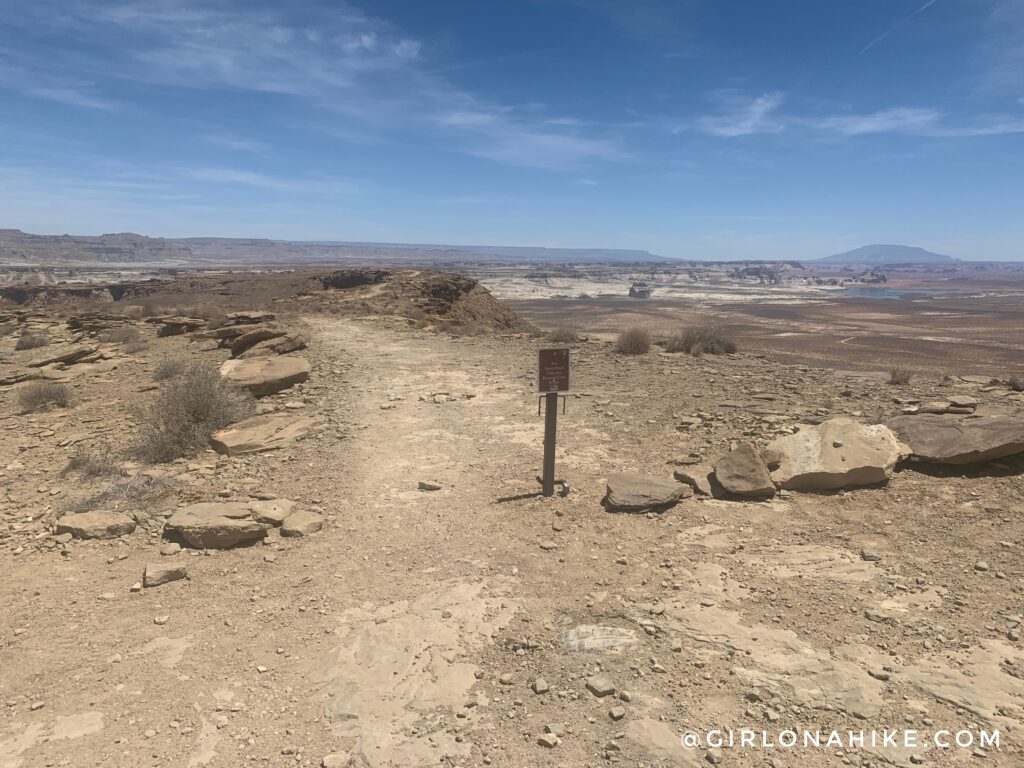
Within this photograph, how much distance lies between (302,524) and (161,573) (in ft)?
4.09

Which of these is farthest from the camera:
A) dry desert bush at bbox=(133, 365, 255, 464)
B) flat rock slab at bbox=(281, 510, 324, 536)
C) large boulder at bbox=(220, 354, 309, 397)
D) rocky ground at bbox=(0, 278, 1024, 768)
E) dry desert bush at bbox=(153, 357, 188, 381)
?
dry desert bush at bbox=(153, 357, 188, 381)

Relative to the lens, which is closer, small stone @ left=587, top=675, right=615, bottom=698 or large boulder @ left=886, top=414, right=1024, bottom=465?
small stone @ left=587, top=675, right=615, bottom=698

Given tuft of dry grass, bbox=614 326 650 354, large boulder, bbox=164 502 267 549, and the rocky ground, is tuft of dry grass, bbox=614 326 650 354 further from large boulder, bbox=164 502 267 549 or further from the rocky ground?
large boulder, bbox=164 502 267 549

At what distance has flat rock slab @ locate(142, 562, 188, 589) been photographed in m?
4.88

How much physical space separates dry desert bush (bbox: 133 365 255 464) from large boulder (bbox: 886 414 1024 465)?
868 cm

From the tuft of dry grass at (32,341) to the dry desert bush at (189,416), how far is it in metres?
9.55

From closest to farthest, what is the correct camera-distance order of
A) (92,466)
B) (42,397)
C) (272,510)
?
(272,510) → (92,466) → (42,397)

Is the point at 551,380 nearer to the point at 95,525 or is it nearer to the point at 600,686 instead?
the point at 600,686

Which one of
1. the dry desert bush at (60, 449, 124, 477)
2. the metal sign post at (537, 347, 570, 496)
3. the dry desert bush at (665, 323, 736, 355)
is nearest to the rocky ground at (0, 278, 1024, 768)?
the dry desert bush at (60, 449, 124, 477)

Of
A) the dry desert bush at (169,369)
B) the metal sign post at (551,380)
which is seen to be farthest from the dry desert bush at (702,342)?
the dry desert bush at (169,369)

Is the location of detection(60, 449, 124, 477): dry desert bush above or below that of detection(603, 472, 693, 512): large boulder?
below

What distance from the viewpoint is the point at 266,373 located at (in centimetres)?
1049

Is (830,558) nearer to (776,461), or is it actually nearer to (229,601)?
(776,461)

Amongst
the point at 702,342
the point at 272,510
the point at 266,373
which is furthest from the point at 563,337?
the point at 272,510
